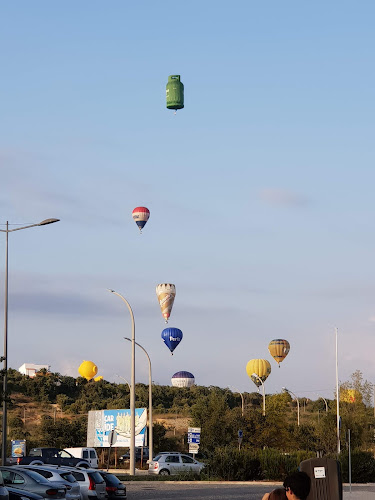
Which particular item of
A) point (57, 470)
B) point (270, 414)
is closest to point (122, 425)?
point (270, 414)

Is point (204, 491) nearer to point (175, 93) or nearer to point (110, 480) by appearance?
point (110, 480)

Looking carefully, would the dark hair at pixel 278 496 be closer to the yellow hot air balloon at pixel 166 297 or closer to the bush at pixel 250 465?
the bush at pixel 250 465

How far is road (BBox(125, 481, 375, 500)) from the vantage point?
33625mm

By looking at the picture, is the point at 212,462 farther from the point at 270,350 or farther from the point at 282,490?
the point at 270,350

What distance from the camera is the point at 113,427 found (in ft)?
229

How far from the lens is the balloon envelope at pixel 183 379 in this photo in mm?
126000

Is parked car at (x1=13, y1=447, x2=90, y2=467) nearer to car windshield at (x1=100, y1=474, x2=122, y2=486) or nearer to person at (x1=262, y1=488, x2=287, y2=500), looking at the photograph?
car windshield at (x1=100, y1=474, x2=122, y2=486)

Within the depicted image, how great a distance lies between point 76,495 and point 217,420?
53384mm

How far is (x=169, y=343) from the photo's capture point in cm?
9900

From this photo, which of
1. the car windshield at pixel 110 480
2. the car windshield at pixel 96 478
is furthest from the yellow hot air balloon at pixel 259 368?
the car windshield at pixel 96 478

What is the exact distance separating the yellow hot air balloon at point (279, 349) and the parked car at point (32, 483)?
260ft

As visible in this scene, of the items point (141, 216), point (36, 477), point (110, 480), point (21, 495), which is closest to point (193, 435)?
point (110, 480)

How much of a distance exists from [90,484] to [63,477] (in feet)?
8.66

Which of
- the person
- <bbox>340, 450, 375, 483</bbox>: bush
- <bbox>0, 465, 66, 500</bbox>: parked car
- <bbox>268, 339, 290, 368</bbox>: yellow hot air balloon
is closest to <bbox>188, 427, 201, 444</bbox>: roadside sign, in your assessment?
<bbox>340, 450, 375, 483</bbox>: bush
